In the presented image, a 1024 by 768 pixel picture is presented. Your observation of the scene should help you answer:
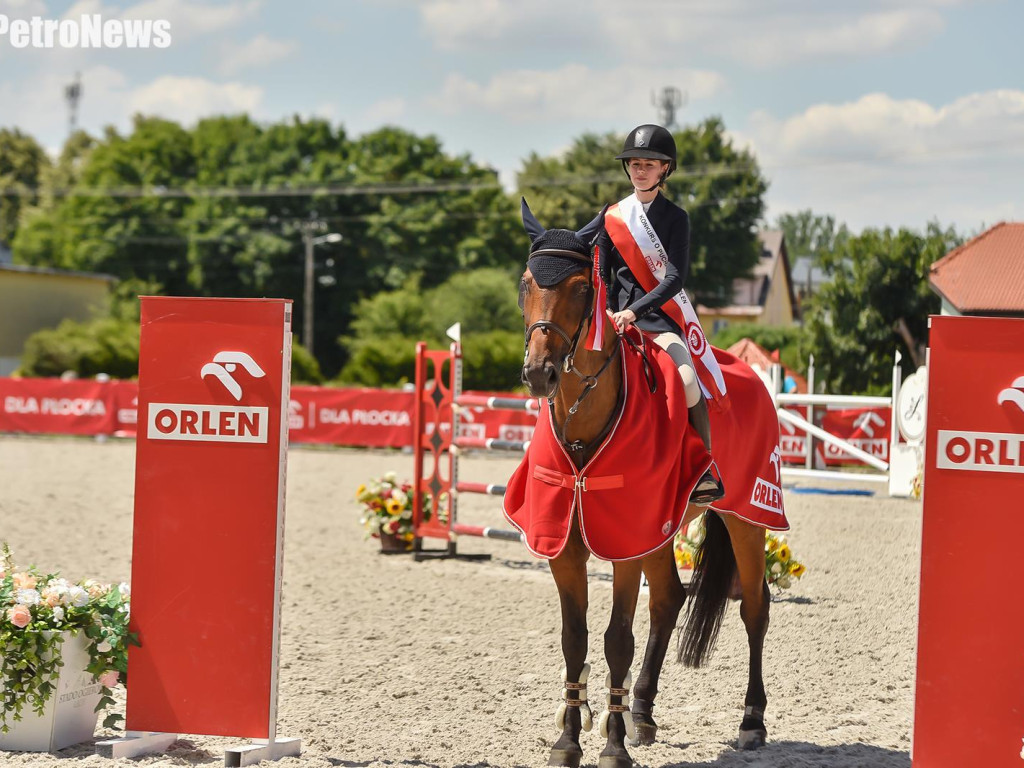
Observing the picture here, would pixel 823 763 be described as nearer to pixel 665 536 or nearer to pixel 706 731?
pixel 706 731

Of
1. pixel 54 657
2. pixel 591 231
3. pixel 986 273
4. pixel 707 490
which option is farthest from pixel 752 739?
pixel 986 273

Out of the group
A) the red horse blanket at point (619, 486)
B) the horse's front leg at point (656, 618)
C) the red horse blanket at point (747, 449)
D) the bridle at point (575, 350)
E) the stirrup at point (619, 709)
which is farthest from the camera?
the red horse blanket at point (747, 449)

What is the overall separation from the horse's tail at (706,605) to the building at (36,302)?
136 ft

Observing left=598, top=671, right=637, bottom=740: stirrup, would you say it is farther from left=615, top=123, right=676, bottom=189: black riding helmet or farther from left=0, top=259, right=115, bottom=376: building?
left=0, top=259, right=115, bottom=376: building

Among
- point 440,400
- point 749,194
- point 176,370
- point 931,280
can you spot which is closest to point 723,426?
point 176,370

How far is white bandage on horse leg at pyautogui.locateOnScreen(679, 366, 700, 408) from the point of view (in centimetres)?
508

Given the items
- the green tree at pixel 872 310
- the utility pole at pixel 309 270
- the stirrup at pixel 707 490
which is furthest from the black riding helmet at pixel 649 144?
the utility pole at pixel 309 270

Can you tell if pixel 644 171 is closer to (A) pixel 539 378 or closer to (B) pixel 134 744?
(A) pixel 539 378

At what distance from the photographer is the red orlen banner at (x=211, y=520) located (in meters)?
4.64

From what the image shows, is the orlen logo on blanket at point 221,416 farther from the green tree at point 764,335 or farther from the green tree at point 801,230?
the green tree at point 801,230

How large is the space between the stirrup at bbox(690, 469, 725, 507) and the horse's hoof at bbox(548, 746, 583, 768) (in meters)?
1.19

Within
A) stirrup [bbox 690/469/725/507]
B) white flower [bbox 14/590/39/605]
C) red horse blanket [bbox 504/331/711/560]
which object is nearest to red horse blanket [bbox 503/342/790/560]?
red horse blanket [bbox 504/331/711/560]

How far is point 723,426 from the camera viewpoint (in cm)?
559

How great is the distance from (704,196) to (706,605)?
40813mm
